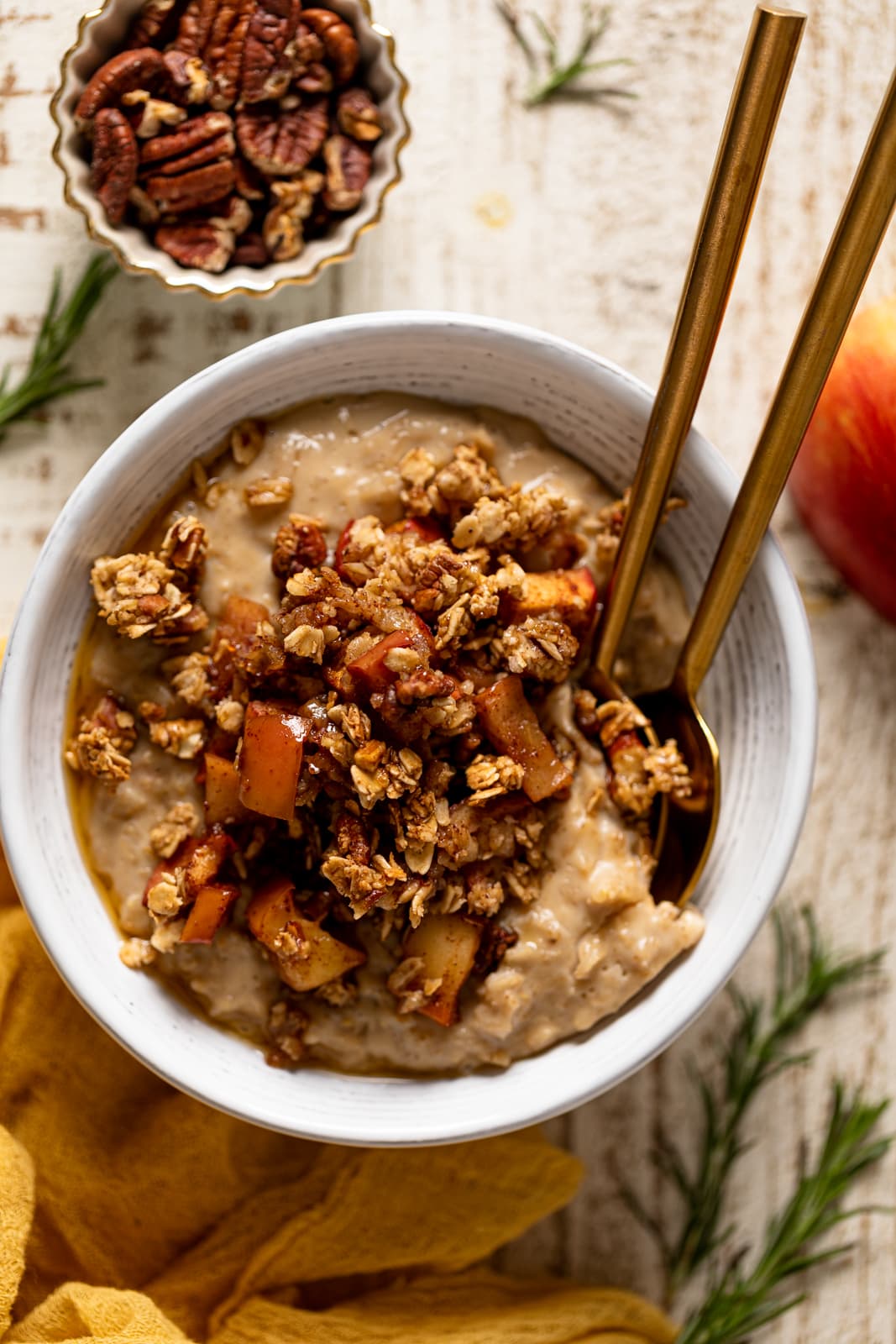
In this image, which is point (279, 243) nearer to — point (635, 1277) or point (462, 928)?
point (462, 928)

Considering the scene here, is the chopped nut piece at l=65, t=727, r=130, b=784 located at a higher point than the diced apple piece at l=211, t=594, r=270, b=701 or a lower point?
lower

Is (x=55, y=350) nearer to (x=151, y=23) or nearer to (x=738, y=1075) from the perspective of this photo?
(x=151, y=23)

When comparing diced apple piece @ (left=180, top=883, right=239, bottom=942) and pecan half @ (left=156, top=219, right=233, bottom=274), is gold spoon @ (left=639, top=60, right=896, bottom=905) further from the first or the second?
pecan half @ (left=156, top=219, right=233, bottom=274)

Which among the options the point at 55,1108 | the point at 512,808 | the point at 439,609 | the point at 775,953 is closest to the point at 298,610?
the point at 439,609

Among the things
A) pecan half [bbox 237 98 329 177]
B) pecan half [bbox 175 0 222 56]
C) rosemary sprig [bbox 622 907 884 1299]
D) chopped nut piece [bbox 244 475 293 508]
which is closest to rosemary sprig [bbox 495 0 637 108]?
pecan half [bbox 237 98 329 177]

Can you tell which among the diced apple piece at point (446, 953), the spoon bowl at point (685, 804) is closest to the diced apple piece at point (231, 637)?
the diced apple piece at point (446, 953)

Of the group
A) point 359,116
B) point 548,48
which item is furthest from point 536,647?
point 548,48
